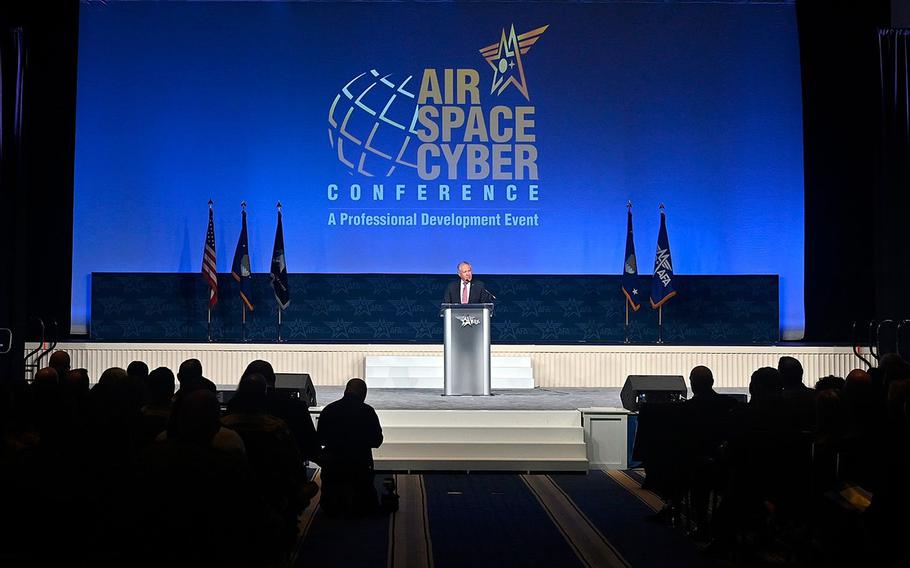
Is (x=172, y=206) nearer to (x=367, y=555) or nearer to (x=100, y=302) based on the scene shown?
(x=100, y=302)

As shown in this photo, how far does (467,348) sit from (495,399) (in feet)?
1.87

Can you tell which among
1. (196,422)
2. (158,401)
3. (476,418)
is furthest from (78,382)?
(476,418)

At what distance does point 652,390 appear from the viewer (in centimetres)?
850

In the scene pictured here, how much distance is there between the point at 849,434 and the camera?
4.46 meters

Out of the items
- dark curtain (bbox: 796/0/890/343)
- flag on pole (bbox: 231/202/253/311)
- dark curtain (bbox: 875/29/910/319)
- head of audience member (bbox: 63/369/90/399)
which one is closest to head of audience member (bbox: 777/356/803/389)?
head of audience member (bbox: 63/369/90/399)

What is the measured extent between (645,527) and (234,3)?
9104mm

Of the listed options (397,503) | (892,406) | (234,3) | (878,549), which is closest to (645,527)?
(397,503)

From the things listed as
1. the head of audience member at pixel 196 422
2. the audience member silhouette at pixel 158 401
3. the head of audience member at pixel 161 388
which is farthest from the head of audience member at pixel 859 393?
the head of audience member at pixel 161 388

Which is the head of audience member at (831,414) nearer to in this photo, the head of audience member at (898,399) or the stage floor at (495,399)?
the head of audience member at (898,399)

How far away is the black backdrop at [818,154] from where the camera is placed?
41.6ft

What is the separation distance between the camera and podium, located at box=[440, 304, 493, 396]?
9.73 metres

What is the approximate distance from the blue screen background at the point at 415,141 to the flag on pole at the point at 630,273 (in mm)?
425

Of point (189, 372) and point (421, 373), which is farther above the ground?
point (189, 372)

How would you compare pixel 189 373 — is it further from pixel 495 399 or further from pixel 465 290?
pixel 465 290
